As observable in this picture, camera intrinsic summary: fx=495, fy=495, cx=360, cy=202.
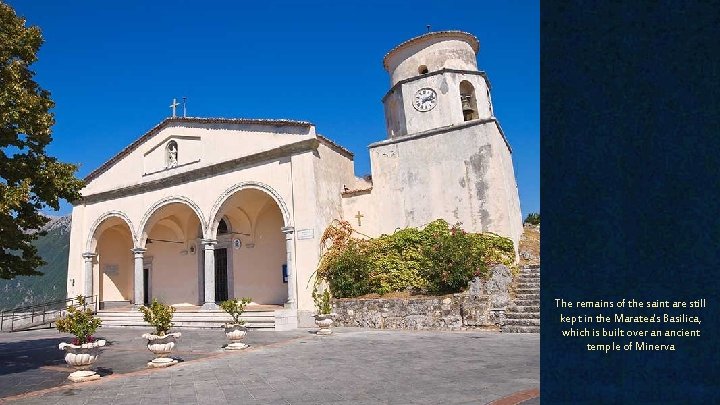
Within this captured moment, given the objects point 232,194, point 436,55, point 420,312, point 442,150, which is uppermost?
point 436,55

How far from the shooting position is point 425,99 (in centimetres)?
1811

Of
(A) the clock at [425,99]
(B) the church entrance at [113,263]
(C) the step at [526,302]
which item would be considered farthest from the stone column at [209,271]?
(C) the step at [526,302]

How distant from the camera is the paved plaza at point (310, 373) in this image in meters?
6.06

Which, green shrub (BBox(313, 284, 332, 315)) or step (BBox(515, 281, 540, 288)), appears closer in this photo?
green shrub (BBox(313, 284, 332, 315))

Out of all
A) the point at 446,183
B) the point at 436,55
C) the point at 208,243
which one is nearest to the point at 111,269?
the point at 208,243

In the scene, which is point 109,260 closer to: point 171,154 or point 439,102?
point 171,154

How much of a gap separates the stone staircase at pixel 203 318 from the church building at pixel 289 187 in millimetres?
705

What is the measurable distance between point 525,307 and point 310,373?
7.64 meters

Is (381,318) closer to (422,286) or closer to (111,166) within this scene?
(422,286)

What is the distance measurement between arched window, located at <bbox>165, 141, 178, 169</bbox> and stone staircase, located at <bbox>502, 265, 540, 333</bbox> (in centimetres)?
1523

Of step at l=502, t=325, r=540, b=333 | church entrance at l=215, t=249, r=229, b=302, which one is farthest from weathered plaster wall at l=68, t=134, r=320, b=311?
step at l=502, t=325, r=540, b=333

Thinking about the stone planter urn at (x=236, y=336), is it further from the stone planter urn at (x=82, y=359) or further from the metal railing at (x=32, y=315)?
the metal railing at (x=32, y=315)

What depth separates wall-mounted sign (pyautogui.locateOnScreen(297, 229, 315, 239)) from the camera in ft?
56.0
